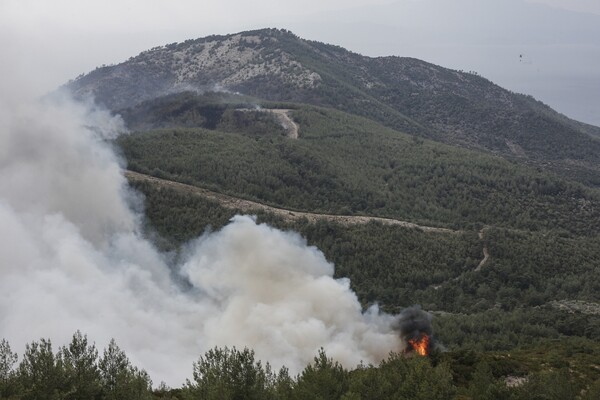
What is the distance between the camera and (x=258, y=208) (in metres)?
102

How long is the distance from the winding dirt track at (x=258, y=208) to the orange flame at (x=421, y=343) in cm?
4443

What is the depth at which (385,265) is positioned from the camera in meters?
86.6

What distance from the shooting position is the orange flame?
56.6m

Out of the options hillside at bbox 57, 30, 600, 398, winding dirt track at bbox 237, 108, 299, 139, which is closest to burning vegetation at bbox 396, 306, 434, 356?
hillside at bbox 57, 30, 600, 398

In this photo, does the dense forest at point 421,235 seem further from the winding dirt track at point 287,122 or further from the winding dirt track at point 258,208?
the winding dirt track at point 287,122

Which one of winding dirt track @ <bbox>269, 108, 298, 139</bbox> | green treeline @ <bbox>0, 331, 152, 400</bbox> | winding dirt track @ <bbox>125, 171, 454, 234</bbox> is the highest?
winding dirt track @ <bbox>269, 108, 298, 139</bbox>

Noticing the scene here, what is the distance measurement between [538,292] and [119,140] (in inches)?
3395

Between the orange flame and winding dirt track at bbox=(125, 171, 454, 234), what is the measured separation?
44434 millimetres

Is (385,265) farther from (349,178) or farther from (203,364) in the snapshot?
(203,364)

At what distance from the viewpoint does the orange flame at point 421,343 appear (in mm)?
56625

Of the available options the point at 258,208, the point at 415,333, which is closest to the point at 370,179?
the point at 258,208

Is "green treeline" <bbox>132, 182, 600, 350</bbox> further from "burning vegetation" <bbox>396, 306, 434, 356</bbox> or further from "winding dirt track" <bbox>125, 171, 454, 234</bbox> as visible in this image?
"burning vegetation" <bbox>396, 306, 434, 356</bbox>

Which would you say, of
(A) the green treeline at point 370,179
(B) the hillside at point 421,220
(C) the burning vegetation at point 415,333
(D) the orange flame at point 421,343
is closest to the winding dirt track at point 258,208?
(B) the hillside at point 421,220

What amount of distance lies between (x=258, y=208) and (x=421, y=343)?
50.6 m
